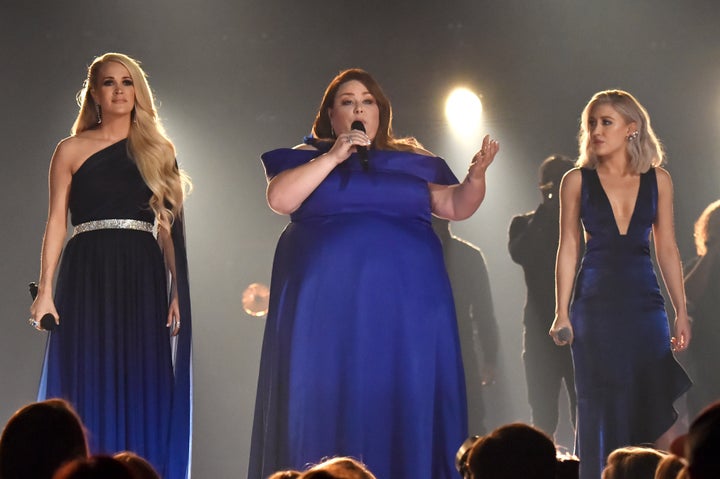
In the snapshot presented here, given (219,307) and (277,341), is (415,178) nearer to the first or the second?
(277,341)

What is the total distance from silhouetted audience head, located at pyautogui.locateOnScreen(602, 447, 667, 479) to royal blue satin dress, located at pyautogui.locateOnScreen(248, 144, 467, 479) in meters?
1.08

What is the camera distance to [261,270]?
8547mm

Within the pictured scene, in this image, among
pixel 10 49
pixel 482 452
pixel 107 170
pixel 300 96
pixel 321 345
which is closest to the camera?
pixel 482 452

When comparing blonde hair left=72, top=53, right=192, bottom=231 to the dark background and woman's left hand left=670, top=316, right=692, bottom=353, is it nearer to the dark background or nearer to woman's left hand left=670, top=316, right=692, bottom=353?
woman's left hand left=670, top=316, right=692, bottom=353

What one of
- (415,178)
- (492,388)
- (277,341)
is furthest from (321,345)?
(492,388)

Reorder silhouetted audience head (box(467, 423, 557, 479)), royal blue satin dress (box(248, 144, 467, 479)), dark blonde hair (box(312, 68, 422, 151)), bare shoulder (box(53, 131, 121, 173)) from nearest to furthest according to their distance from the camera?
silhouetted audience head (box(467, 423, 557, 479)), royal blue satin dress (box(248, 144, 467, 479)), dark blonde hair (box(312, 68, 422, 151)), bare shoulder (box(53, 131, 121, 173))

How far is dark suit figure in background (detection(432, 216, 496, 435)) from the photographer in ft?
22.0

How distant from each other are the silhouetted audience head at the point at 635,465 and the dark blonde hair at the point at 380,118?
1674 millimetres

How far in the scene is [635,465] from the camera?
8.72ft

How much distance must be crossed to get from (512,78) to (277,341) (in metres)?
4.64

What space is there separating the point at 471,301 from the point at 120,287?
2932 millimetres

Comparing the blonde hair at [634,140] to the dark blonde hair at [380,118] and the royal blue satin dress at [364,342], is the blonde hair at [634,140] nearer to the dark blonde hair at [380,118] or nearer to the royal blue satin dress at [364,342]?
the dark blonde hair at [380,118]

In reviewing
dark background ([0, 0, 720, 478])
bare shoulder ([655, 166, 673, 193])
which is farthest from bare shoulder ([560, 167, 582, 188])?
dark background ([0, 0, 720, 478])

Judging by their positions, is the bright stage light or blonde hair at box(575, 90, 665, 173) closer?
blonde hair at box(575, 90, 665, 173)
